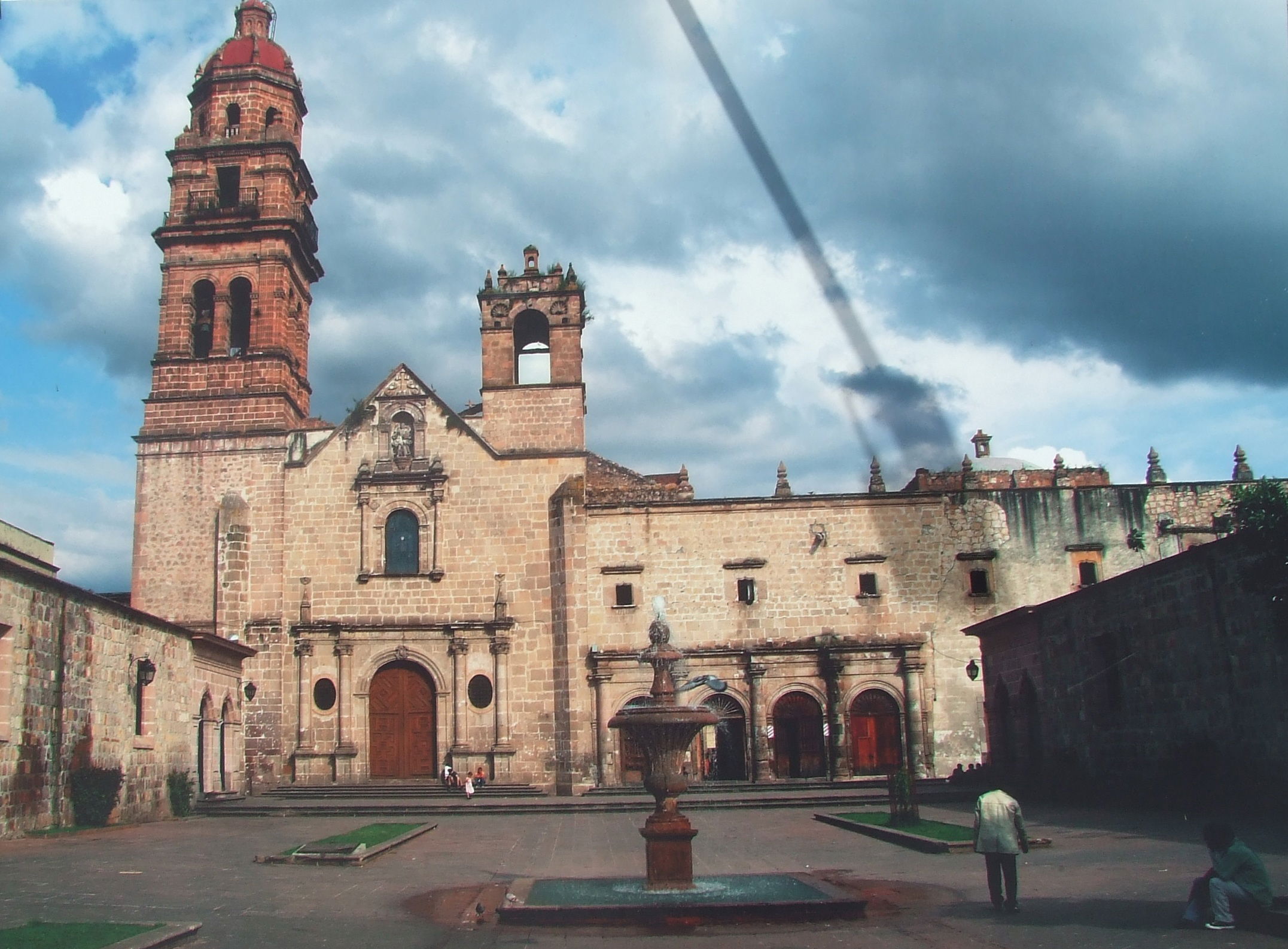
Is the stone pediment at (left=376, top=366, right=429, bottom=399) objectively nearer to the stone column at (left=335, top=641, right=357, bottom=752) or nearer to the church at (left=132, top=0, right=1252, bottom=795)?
the church at (left=132, top=0, right=1252, bottom=795)

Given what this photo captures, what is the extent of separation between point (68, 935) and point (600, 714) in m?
22.1

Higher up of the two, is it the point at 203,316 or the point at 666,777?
the point at 203,316

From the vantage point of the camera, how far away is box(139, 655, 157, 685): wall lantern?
22.2 m

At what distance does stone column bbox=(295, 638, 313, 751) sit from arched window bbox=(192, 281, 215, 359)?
921 centimetres

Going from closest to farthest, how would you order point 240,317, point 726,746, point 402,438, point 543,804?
point 543,804, point 726,746, point 402,438, point 240,317

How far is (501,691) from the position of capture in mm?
30391

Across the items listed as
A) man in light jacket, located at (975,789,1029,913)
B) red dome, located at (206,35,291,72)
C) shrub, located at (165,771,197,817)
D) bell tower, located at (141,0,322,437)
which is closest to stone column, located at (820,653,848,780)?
shrub, located at (165,771,197,817)

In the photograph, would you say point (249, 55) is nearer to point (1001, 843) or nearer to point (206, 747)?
point (206, 747)

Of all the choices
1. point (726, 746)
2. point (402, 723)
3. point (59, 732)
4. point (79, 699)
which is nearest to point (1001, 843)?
point (59, 732)

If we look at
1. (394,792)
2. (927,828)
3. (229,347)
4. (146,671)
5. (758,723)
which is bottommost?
(394,792)

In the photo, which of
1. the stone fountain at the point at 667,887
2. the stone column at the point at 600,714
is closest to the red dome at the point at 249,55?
the stone column at the point at 600,714

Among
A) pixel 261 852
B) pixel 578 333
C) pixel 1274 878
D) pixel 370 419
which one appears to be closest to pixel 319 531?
pixel 370 419

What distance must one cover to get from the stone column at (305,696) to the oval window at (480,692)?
13.6 ft

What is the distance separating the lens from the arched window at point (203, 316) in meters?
33.5
